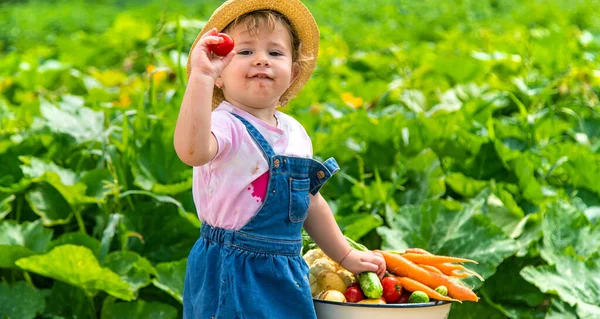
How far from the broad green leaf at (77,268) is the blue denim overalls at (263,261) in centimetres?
88

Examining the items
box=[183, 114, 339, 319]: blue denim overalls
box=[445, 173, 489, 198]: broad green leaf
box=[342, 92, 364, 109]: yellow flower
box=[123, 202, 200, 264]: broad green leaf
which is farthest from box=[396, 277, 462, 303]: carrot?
box=[342, 92, 364, 109]: yellow flower

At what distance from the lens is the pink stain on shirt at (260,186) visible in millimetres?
2316

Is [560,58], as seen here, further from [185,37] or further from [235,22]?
[235,22]

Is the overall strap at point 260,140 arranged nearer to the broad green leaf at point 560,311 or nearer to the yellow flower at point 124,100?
the broad green leaf at point 560,311

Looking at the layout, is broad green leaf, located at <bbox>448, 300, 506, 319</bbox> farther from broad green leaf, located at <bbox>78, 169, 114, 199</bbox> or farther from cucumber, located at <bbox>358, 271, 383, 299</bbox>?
broad green leaf, located at <bbox>78, 169, 114, 199</bbox>

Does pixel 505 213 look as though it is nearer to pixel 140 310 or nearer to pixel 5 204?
pixel 140 310

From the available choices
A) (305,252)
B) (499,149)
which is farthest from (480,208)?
(305,252)

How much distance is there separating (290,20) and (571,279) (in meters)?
1.47

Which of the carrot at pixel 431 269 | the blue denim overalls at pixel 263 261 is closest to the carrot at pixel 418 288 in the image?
the carrot at pixel 431 269

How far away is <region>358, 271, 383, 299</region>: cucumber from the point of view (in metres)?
2.50

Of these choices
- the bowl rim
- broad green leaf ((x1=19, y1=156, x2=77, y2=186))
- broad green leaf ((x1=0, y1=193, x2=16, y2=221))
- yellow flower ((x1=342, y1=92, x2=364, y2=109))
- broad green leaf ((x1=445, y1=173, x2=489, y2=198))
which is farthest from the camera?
yellow flower ((x1=342, y1=92, x2=364, y2=109))

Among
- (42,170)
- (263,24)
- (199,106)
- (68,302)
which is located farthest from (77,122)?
(199,106)

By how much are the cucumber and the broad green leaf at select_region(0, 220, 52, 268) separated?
1428 millimetres

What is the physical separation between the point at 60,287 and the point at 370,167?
162 centimetres
